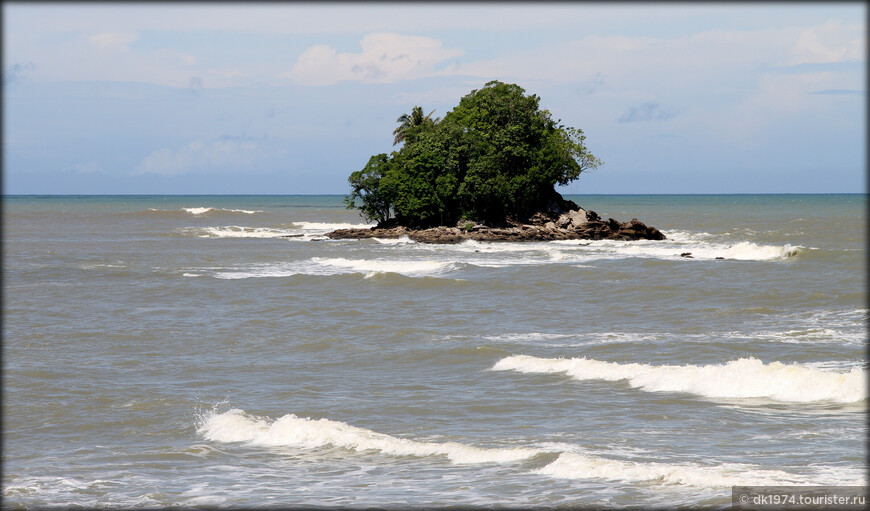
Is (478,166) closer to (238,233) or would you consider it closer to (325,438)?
(238,233)

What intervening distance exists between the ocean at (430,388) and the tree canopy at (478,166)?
23.8 metres

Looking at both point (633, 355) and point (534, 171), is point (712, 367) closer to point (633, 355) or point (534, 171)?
point (633, 355)

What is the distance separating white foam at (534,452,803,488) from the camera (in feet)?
32.7

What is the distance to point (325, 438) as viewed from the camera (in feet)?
40.8

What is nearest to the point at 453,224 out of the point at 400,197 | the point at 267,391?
the point at 400,197

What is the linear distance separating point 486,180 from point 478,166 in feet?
3.50

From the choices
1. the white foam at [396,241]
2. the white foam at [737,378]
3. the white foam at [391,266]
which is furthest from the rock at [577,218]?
the white foam at [737,378]

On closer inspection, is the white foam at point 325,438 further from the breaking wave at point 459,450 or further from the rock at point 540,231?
the rock at point 540,231

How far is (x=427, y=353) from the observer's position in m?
19.1

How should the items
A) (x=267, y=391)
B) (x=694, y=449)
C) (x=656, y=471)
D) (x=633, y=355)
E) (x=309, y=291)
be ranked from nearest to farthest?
(x=656, y=471)
(x=694, y=449)
(x=267, y=391)
(x=633, y=355)
(x=309, y=291)

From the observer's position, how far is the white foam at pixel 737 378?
47.8ft

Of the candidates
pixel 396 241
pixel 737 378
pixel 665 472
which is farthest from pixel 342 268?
pixel 665 472

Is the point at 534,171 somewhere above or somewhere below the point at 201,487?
above

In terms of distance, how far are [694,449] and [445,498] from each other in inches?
146
